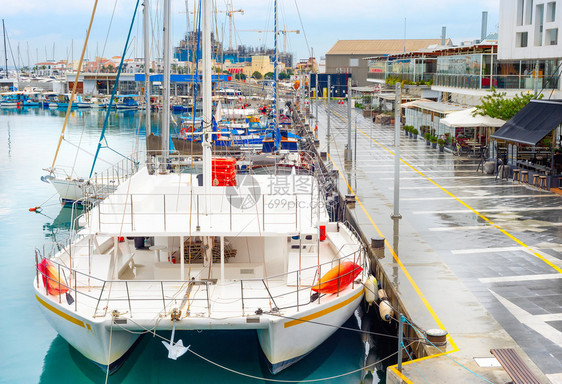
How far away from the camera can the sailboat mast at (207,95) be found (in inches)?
655

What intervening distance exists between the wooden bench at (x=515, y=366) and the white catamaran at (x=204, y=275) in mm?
4326

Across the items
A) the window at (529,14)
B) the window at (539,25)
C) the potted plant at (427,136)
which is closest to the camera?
the window at (539,25)

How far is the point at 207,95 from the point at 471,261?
8758mm

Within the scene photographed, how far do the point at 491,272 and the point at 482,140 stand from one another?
25.5 meters

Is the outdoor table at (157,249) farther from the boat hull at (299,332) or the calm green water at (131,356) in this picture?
the boat hull at (299,332)

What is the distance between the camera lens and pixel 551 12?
3297 cm

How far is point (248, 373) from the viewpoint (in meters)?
16.6

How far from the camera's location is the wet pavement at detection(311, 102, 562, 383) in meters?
13.4

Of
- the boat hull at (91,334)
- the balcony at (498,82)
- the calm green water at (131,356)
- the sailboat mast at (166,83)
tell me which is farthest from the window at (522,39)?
the boat hull at (91,334)

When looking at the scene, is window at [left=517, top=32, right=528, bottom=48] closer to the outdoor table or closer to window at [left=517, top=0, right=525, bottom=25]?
window at [left=517, top=0, right=525, bottom=25]

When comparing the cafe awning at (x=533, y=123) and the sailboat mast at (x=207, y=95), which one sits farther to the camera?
the cafe awning at (x=533, y=123)

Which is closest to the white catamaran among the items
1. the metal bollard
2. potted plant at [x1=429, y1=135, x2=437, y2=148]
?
the metal bollard

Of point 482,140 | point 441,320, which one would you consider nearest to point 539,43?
point 482,140

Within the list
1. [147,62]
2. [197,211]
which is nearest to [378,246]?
[197,211]
